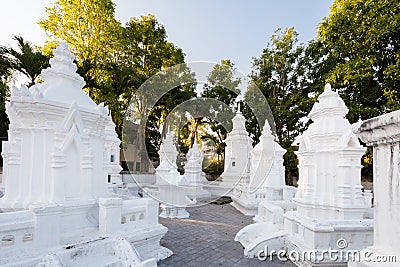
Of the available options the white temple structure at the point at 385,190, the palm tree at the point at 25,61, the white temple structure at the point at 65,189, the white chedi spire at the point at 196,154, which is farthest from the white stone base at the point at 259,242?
the palm tree at the point at 25,61

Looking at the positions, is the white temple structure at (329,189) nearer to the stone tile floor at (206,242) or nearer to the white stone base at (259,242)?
the white stone base at (259,242)

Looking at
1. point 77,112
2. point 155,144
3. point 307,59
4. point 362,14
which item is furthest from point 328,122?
point 307,59

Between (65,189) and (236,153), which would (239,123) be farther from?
(65,189)

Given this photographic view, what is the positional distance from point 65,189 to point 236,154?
13.8 metres

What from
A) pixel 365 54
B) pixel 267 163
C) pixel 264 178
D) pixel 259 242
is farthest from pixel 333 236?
pixel 365 54

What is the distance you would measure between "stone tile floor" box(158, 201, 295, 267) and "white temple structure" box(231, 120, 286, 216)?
1.21 m

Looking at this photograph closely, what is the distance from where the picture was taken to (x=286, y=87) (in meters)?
22.4

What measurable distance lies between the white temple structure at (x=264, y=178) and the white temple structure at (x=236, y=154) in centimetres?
221

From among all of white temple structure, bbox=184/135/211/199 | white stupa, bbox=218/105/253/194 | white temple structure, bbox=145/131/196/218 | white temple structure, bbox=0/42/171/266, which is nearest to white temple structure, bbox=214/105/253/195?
white stupa, bbox=218/105/253/194

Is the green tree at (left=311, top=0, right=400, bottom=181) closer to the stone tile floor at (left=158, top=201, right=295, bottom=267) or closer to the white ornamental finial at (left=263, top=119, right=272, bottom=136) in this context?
the white ornamental finial at (left=263, top=119, right=272, bottom=136)

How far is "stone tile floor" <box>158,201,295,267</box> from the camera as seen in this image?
246 inches

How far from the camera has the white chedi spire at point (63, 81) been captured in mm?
6004

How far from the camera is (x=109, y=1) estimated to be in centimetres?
2148

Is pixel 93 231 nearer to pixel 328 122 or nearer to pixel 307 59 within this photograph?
pixel 328 122
